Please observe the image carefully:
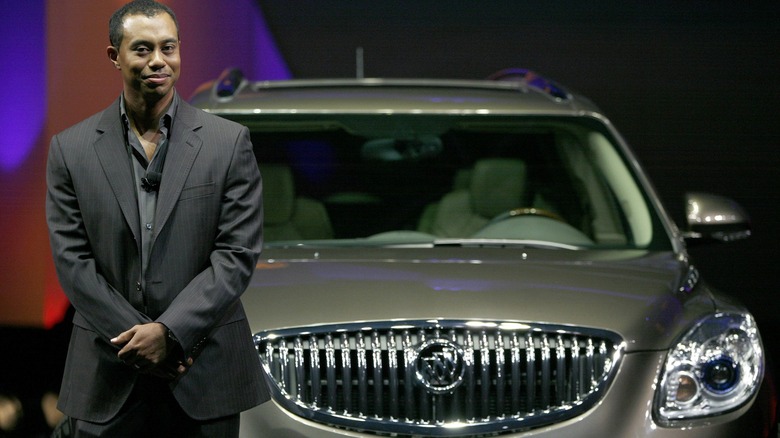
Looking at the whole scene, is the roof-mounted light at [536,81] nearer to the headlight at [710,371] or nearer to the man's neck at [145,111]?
the headlight at [710,371]

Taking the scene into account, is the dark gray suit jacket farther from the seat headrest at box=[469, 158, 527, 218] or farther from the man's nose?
the seat headrest at box=[469, 158, 527, 218]

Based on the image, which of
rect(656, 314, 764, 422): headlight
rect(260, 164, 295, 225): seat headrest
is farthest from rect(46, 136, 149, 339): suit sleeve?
rect(260, 164, 295, 225): seat headrest

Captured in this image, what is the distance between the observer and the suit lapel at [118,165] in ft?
8.08

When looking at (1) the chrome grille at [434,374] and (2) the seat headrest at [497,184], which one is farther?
(2) the seat headrest at [497,184]

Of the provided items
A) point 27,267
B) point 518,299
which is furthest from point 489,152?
point 27,267

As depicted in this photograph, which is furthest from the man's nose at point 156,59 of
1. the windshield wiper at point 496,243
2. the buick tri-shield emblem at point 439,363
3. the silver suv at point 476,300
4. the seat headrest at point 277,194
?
the seat headrest at point 277,194

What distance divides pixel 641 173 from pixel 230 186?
203 centimetres

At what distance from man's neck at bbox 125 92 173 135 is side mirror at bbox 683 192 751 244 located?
201cm

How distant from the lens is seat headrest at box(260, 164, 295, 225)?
4199 mm

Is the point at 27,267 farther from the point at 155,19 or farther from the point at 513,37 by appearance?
the point at 155,19

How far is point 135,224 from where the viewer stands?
8.09 ft

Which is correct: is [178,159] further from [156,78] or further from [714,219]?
[714,219]

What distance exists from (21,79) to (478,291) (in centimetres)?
394

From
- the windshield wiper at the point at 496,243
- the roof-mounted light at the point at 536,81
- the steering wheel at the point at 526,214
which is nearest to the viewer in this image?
the windshield wiper at the point at 496,243
